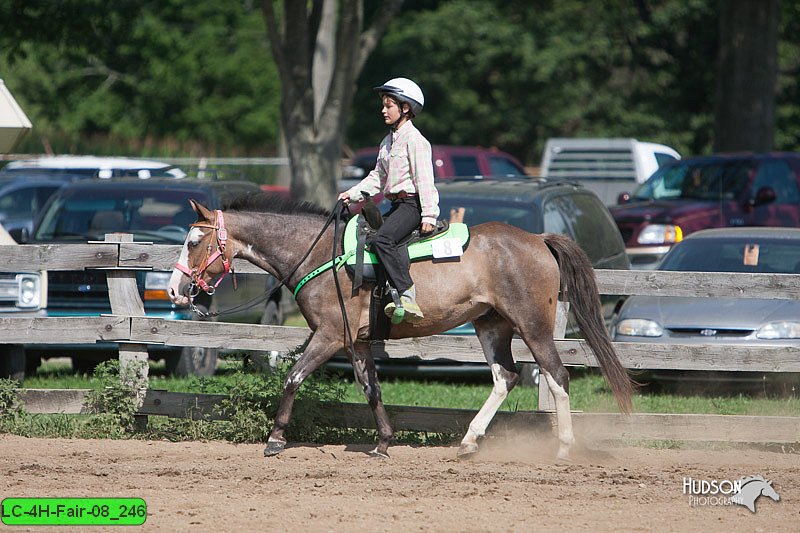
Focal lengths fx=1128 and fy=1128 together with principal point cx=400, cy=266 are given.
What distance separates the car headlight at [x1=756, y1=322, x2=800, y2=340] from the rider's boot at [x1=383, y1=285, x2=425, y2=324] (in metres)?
3.85

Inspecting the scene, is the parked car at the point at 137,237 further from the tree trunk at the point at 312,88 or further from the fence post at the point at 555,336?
the tree trunk at the point at 312,88

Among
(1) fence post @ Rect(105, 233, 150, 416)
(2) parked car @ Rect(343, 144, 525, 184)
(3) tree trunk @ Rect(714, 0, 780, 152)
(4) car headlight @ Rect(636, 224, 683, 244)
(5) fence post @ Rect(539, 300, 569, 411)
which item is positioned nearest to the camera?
(5) fence post @ Rect(539, 300, 569, 411)

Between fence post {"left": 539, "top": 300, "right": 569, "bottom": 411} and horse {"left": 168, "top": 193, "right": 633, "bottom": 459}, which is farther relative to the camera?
fence post {"left": 539, "top": 300, "right": 569, "bottom": 411}

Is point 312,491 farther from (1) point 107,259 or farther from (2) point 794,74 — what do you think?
(2) point 794,74

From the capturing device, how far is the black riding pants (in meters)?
8.26

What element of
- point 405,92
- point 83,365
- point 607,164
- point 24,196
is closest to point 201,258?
point 405,92

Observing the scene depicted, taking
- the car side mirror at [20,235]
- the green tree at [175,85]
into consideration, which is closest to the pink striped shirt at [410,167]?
the car side mirror at [20,235]

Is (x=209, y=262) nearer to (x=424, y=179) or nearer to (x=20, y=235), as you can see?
(x=424, y=179)

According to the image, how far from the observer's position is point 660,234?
1636 centimetres

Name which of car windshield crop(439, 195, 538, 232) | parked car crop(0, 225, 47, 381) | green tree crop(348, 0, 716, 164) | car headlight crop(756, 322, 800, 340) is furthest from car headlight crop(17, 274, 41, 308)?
green tree crop(348, 0, 716, 164)

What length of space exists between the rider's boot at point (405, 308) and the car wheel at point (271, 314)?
3.91 metres

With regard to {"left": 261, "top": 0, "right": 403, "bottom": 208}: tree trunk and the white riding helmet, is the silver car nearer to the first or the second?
the white riding helmet

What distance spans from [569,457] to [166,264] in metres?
3.68

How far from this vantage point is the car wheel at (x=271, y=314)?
1224 centimetres
